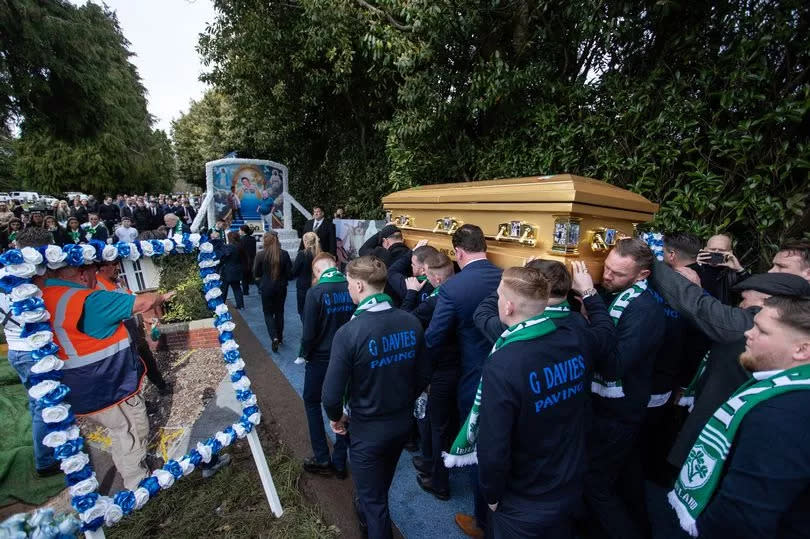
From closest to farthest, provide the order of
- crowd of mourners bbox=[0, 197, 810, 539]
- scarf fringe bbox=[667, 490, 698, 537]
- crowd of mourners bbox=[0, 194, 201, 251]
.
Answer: crowd of mourners bbox=[0, 197, 810, 539] → scarf fringe bbox=[667, 490, 698, 537] → crowd of mourners bbox=[0, 194, 201, 251]

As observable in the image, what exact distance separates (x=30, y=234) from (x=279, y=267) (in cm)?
300

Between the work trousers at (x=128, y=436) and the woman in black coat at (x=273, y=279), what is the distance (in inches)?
107

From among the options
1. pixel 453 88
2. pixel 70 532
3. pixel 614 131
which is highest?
pixel 453 88

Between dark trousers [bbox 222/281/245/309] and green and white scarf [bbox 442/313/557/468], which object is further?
dark trousers [bbox 222/281/245/309]

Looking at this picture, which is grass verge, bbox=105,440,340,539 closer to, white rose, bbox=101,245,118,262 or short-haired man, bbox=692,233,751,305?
white rose, bbox=101,245,118,262

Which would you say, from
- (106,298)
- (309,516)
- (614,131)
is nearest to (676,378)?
(614,131)

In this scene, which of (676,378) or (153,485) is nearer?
(153,485)

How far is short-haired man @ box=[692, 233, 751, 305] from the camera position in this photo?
2.67 metres

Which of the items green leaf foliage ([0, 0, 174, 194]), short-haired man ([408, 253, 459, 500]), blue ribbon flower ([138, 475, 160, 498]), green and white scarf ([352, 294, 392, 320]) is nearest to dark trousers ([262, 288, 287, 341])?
short-haired man ([408, 253, 459, 500])

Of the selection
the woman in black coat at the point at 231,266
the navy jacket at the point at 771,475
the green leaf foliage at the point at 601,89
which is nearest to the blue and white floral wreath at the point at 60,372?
the navy jacket at the point at 771,475

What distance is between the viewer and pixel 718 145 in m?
2.87

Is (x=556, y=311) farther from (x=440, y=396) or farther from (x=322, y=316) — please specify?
(x=322, y=316)

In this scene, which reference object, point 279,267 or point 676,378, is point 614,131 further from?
point 279,267

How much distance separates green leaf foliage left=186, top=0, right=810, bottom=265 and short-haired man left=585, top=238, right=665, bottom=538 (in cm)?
151
